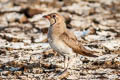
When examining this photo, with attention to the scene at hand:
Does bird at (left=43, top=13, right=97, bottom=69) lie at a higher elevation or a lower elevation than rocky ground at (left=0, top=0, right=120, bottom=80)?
higher

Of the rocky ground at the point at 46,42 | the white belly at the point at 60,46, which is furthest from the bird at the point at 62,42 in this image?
the rocky ground at the point at 46,42

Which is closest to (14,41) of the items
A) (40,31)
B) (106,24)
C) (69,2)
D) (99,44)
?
(40,31)

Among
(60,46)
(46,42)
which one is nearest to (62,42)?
(60,46)

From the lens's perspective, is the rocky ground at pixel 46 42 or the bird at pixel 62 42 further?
the rocky ground at pixel 46 42

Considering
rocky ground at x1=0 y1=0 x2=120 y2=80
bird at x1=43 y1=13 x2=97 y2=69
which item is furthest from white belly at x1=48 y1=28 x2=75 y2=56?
rocky ground at x1=0 y1=0 x2=120 y2=80

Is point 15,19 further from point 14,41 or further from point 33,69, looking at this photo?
point 33,69

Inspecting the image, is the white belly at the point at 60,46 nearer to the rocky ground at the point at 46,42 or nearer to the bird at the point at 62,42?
the bird at the point at 62,42

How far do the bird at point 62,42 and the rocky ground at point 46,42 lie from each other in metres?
0.33

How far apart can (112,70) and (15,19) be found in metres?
5.31

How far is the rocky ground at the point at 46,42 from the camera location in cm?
545

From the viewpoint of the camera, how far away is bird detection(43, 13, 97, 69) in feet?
16.7

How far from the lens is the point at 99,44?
23.6 ft

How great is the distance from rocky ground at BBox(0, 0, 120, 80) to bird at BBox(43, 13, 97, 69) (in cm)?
33

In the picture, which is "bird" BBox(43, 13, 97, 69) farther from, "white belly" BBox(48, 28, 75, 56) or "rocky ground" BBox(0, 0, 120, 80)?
"rocky ground" BBox(0, 0, 120, 80)
